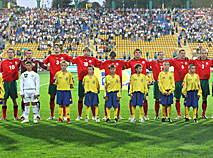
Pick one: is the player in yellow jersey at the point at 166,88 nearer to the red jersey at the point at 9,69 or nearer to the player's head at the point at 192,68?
the player's head at the point at 192,68

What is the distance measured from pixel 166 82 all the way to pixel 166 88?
158 millimetres

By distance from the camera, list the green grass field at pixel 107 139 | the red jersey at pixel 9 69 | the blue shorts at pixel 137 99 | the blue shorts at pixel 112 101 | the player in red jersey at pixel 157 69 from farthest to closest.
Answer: the player in red jersey at pixel 157 69 < the red jersey at pixel 9 69 < the blue shorts at pixel 112 101 < the blue shorts at pixel 137 99 < the green grass field at pixel 107 139

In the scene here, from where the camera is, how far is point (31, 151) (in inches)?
225

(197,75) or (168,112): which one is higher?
(197,75)

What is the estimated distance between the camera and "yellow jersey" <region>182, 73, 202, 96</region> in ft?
27.8

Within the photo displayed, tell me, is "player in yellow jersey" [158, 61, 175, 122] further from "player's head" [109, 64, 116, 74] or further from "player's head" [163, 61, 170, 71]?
"player's head" [109, 64, 116, 74]

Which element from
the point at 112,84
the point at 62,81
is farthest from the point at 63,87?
the point at 112,84

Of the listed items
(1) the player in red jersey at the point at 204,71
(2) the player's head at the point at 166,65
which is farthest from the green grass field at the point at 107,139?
(2) the player's head at the point at 166,65

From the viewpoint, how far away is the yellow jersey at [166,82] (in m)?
8.46

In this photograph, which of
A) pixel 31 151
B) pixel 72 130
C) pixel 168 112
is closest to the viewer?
pixel 31 151

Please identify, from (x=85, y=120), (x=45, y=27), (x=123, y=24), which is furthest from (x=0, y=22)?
(x=85, y=120)

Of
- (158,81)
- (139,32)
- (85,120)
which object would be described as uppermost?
(139,32)

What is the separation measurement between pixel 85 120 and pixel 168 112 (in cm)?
221

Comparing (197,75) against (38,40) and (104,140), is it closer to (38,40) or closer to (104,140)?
(104,140)
